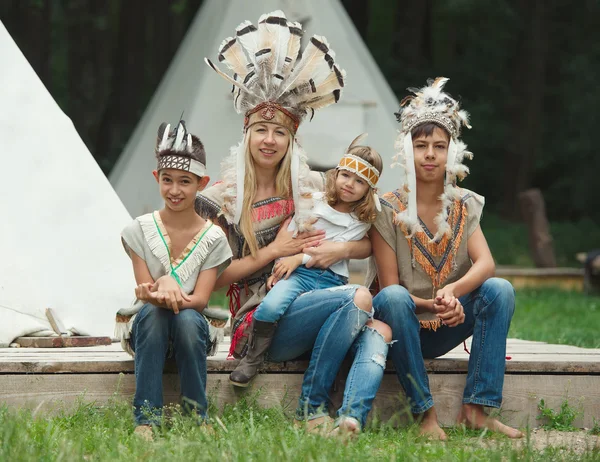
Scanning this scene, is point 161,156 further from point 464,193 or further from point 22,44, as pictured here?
point 22,44

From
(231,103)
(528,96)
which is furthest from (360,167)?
(528,96)

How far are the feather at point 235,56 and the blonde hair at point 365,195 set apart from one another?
0.50 m

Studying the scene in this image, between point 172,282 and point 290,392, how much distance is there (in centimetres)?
59

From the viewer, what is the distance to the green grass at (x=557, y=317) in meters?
5.80

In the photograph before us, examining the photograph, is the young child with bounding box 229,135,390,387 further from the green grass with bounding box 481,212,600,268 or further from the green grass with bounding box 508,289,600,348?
the green grass with bounding box 481,212,600,268

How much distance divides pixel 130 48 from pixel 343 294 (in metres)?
12.0

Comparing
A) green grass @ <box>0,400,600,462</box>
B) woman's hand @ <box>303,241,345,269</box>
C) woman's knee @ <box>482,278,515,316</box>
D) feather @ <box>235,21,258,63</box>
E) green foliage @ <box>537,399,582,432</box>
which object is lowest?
green grass @ <box>0,400,600,462</box>

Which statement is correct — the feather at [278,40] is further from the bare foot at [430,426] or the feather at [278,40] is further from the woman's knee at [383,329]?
the bare foot at [430,426]

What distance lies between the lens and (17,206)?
4531 mm

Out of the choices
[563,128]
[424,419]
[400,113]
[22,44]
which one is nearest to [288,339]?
[424,419]

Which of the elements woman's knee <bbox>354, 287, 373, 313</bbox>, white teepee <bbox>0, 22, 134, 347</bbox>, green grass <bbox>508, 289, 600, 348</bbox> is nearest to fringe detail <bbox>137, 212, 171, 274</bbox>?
woman's knee <bbox>354, 287, 373, 313</bbox>

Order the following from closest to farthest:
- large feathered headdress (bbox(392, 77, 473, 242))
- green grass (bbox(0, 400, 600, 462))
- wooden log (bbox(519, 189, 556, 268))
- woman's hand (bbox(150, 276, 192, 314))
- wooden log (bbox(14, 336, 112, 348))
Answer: green grass (bbox(0, 400, 600, 462))
woman's hand (bbox(150, 276, 192, 314))
large feathered headdress (bbox(392, 77, 473, 242))
wooden log (bbox(14, 336, 112, 348))
wooden log (bbox(519, 189, 556, 268))

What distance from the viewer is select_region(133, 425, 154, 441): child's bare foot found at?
2779 mm

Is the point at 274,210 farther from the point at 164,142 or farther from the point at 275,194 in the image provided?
the point at 164,142
